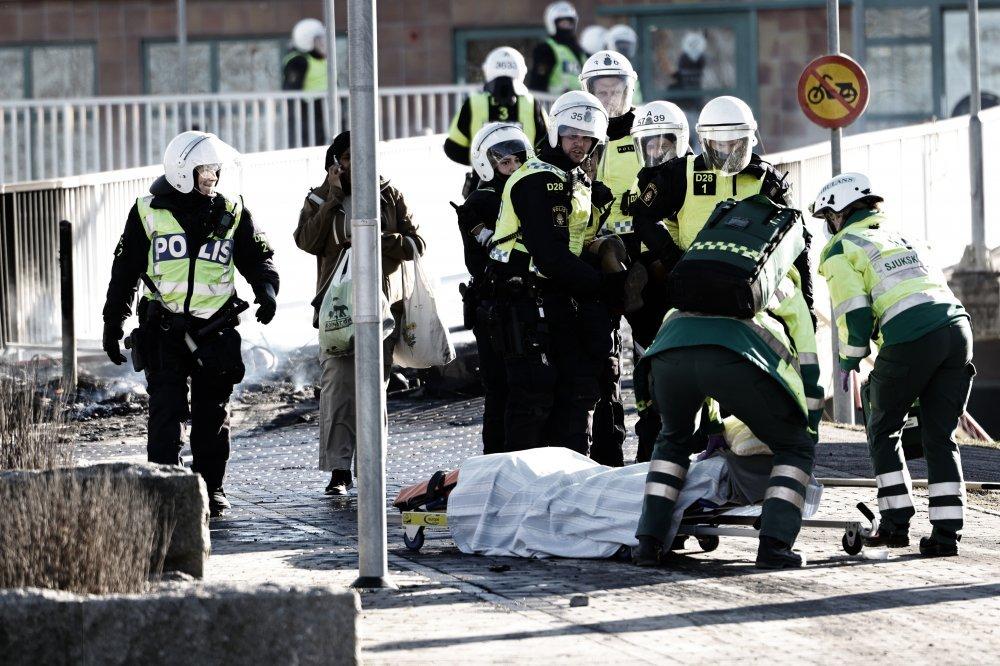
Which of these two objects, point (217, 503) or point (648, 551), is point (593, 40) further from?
point (648, 551)

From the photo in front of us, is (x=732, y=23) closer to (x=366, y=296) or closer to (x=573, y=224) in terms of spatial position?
(x=573, y=224)

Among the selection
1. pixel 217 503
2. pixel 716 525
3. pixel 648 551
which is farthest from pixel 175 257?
pixel 716 525

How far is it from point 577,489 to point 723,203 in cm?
138

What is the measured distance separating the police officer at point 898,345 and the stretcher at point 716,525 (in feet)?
0.96

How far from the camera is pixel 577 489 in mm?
8555

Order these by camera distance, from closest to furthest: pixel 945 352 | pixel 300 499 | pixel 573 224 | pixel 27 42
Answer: pixel 945 352 → pixel 573 224 → pixel 300 499 → pixel 27 42

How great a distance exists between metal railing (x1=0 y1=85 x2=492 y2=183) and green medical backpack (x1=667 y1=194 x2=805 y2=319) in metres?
12.9

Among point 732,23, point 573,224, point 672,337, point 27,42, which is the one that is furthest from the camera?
point 27,42

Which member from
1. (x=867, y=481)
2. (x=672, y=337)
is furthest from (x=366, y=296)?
(x=867, y=481)

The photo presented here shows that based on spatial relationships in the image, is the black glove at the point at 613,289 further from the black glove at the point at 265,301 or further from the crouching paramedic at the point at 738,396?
the black glove at the point at 265,301

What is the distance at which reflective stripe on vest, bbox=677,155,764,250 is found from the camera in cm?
939

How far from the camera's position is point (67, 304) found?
14.7 m

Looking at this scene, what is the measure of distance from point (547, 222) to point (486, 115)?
17.6 feet

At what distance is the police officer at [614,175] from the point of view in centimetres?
1005
